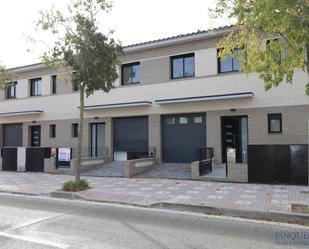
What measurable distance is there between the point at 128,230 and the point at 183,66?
12.7 m

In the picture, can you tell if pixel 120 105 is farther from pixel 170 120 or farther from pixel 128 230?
pixel 128 230

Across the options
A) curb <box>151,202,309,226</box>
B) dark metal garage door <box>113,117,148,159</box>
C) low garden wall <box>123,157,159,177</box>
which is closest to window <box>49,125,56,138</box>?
dark metal garage door <box>113,117,148,159</box>

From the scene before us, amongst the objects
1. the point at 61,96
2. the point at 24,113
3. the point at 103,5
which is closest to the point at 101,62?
the point at 103,5

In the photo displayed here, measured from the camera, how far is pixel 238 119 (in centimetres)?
1655

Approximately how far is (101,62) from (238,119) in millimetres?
7891

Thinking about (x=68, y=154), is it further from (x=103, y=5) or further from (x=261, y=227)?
(x=261, y=227)

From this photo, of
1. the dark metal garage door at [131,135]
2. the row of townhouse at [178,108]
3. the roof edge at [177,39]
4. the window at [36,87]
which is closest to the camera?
the row of townhouse at [178,108]

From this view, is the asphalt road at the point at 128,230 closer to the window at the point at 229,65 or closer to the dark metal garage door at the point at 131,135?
the dark metal garage door at the point at 131,135

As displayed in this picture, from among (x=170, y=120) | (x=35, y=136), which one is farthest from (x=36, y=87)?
(x=170, y=120)

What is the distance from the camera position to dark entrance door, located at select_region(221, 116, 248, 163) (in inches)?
646

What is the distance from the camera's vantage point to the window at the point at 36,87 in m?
23.9

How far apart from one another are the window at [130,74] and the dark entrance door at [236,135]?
5.92m

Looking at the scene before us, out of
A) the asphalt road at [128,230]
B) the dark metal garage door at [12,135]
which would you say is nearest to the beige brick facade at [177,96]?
the dark metal garage door at [12,135]

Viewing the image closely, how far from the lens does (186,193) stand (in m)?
10.7
